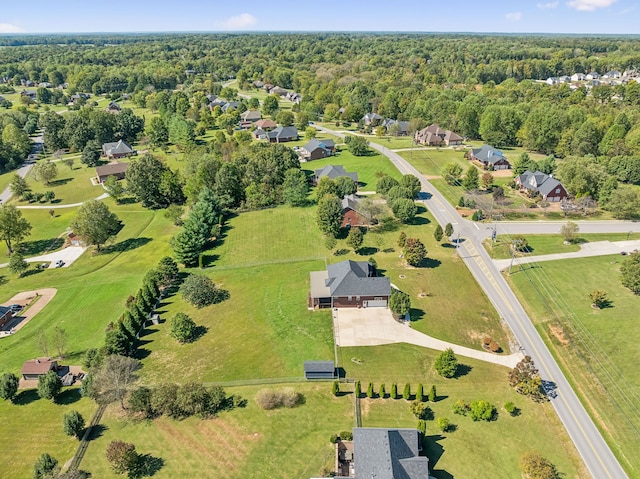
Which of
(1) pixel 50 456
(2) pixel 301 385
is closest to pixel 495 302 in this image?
→ (2) pixel 301 385

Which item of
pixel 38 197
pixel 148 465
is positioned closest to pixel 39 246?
pixel 38 197

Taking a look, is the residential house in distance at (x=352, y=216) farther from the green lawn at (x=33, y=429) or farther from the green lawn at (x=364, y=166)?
the green lawn at (x=33, y=429)

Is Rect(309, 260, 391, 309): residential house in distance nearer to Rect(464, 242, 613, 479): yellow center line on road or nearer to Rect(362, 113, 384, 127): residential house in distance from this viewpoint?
Rect(464, 242, 613, 479): yellow center line on road

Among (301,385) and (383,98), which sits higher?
(383,98)

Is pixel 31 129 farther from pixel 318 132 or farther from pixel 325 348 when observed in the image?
pixel 325 348

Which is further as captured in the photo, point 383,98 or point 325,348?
point 383,98

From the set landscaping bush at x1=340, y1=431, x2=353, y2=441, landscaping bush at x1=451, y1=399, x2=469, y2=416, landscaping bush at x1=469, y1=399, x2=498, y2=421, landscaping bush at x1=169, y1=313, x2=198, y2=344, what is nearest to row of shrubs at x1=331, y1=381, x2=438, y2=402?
landscaping bush at x1=451, y1=399, x2=469, y2=416
